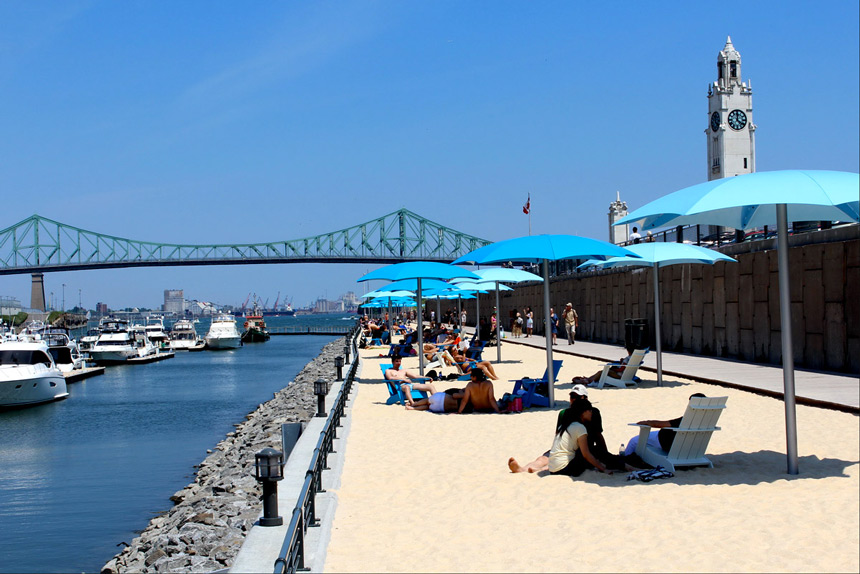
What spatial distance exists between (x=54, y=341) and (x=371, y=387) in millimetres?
36250

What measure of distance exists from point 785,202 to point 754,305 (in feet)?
35.5

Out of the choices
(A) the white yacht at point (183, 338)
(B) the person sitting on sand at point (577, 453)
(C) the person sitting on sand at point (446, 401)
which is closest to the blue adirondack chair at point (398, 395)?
(C) the person sitting on sand at point (446, 401)

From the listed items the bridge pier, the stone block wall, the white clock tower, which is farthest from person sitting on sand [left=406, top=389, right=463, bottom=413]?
the bridge pier

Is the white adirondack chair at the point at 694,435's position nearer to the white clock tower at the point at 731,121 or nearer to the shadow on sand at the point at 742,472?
the shadow on sand at the point at 742,472

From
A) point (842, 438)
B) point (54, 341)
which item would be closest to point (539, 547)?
point (842, 438)

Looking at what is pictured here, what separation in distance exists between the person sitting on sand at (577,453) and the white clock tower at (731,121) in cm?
8225

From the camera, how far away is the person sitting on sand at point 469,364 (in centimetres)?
1504

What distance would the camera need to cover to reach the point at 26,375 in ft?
85.2

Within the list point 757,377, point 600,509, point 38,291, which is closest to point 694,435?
point 600,509

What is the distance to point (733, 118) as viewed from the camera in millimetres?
85500

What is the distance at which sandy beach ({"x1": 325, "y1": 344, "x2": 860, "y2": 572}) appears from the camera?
16.3 ft

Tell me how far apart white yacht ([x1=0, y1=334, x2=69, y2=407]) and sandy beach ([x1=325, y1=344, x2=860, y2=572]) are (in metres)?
19.6

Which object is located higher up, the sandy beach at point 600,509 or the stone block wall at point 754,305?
the stone block wall at point 754,305

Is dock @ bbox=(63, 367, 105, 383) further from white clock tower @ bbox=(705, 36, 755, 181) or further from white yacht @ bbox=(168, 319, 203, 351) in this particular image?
white clock tower @ bbox=(705, 36, 755, 181)
